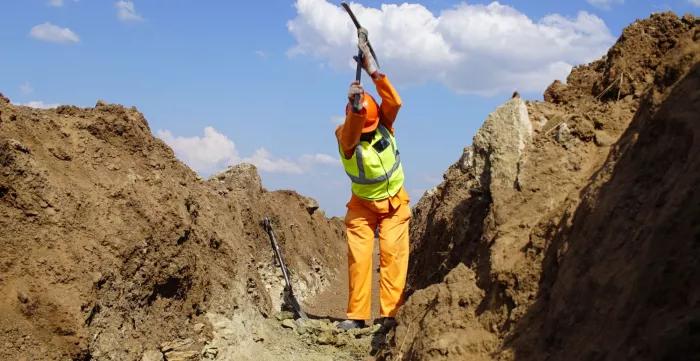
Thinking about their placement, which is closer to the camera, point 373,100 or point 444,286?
point 444,286

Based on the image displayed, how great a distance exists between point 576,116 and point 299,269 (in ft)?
19.4

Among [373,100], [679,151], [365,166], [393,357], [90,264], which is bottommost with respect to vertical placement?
[393,357]

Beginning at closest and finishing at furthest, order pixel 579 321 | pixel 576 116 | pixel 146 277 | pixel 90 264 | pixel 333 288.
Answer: pixel 579 321
pixel 576 116
pixel 90 264
pixel 146 277
pixel 333 288

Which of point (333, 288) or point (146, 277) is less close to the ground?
point (333, 288)

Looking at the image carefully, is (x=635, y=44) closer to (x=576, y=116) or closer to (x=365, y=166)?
(x=576, y=116)

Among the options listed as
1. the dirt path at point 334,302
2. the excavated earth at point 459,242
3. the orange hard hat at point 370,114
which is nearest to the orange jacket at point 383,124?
the orange hard hat at point 370,114

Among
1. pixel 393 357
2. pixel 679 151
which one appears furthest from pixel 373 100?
pixel 679 151

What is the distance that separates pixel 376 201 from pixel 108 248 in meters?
2.43

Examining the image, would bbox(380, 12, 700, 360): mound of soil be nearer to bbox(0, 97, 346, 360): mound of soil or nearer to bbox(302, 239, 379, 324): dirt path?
bbox(0, 97, 346, 360): mound of soil

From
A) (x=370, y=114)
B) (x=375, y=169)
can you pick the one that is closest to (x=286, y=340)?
(x=375, y=169)

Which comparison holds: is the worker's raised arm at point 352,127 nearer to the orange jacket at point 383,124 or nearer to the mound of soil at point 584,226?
the orange jacket at point 383,124

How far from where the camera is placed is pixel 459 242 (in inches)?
214

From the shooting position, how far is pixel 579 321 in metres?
3.13

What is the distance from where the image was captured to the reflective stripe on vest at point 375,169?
631 cm
